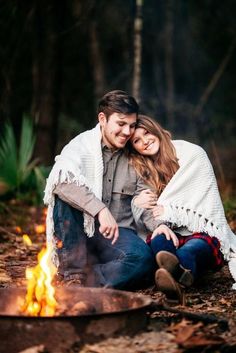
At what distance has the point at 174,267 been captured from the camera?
4.99 meters

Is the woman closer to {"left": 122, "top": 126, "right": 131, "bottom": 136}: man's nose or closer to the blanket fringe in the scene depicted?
the blanket fringe

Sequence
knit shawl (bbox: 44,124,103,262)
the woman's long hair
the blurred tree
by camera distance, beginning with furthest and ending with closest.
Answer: the blurred tree < the woman's long hair < knit shawl (bbox: 44,124,103,262)

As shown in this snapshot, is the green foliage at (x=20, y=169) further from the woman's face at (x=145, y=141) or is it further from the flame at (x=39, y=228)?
the woman's face at (x=145, y=141)

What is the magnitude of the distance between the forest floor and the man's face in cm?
118

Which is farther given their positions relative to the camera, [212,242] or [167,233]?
[212,242]

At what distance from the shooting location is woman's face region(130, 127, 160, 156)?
572 cm

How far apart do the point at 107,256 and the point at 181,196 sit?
0.74 meters

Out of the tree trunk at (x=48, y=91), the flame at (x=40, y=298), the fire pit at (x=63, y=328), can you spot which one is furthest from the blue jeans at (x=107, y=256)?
the tree trunk at (x=48, y=91)

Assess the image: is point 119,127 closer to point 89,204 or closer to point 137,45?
point 89,204

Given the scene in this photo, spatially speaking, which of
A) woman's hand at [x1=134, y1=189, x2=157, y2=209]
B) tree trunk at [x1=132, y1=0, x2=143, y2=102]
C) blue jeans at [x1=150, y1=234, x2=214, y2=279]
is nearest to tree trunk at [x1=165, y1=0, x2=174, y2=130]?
tree trunk at [x1=132, y1=0, x2=143, y2=102]

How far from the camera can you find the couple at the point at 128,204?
217 inches

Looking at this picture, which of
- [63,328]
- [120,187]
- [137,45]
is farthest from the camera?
Answer: [137,45]

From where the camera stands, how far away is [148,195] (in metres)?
5.75

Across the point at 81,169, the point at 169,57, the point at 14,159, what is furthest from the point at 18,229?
the point at 169,57
